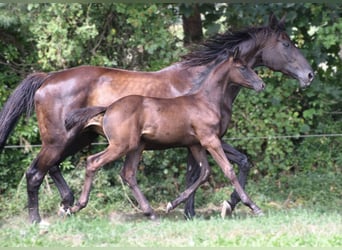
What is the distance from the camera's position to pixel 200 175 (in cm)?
752

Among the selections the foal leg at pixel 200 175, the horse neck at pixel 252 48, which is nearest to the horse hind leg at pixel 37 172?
the foal leg at pixel 200 175

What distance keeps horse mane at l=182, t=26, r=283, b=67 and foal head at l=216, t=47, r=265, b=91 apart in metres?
0.38

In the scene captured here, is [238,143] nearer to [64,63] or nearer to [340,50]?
[340,50]

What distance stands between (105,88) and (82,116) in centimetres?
75

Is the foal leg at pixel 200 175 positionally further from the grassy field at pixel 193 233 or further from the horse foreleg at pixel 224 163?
the grassy field at pixel 193 233

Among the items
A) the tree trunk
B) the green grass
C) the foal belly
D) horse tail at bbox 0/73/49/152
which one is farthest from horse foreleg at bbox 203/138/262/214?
the tree trunk

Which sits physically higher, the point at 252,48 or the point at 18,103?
the point at 252,48

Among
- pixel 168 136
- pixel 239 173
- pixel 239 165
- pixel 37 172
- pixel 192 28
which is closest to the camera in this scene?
pixel 168 136

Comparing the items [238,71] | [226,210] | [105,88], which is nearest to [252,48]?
[238,71]

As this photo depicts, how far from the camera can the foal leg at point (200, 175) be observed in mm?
7402

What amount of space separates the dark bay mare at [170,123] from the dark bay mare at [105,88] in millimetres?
327

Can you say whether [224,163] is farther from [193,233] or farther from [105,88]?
[105,88]

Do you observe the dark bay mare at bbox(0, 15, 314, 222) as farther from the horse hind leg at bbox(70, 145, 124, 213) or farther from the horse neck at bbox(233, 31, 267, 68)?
the horse hind leg at bbox(70, 145, 124, 213)

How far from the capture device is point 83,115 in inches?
285
